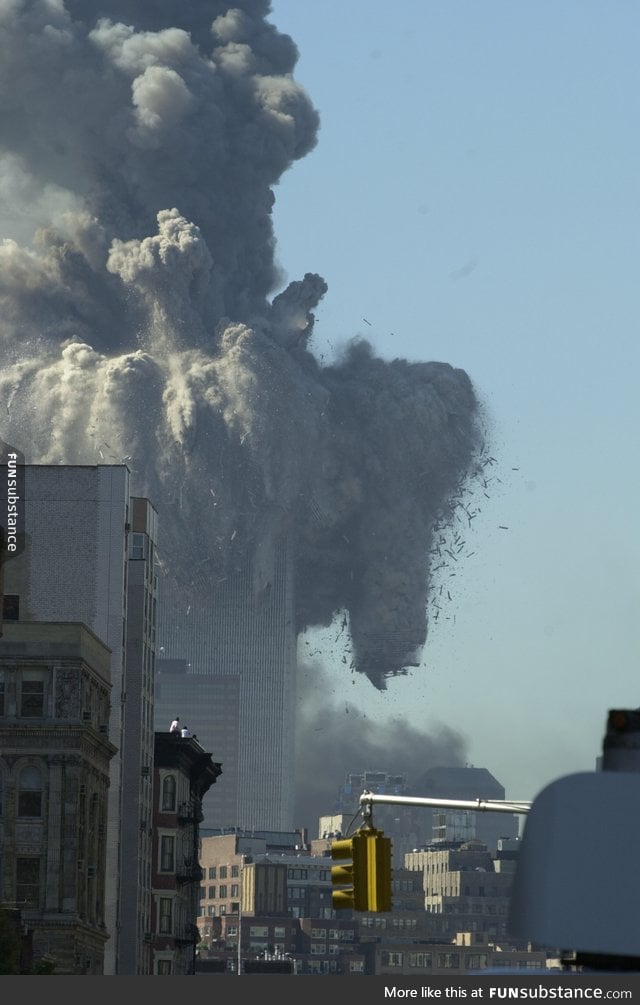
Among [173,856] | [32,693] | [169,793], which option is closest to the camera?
[32,693]

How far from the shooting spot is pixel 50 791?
421 ft

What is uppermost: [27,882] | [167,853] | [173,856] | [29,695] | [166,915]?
[29,695]

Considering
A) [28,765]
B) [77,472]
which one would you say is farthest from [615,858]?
[77,472]

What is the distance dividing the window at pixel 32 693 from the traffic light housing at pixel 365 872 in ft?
336

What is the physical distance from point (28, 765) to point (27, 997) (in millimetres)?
111411

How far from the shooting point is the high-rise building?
516 feet

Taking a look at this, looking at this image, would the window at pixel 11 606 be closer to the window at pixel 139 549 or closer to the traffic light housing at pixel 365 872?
the window at pixel 139 549

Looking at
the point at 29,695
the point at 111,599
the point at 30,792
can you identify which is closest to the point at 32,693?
the point at 29,695

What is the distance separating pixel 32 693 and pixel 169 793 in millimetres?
47676

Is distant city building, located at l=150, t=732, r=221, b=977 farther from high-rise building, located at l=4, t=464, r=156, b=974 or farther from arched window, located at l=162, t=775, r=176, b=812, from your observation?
high-rise building, located at l=4, t=464, r=156, b=974

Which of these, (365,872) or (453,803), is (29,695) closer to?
(365,872)

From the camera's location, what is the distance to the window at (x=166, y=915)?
170375 mm

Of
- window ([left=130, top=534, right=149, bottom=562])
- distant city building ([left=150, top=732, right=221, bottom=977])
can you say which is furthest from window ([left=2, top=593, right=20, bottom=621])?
distant city building ([left=150, top=732, right=221, bottom=977])

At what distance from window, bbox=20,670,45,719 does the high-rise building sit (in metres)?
23.5
